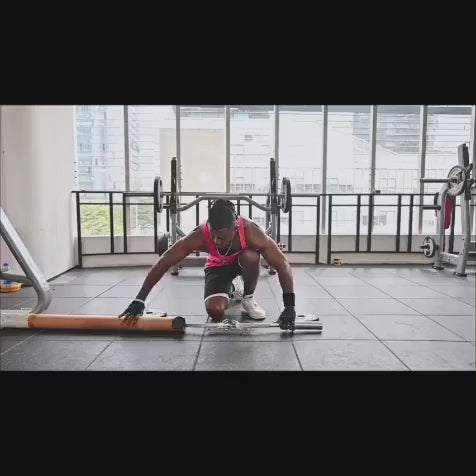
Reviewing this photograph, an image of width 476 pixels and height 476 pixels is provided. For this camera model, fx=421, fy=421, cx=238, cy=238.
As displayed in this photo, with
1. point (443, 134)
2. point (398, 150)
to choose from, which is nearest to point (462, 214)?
point (398, 150)

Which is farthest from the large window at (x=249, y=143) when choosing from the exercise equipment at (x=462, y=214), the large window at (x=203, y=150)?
the exercise equipment at (x=462, y=214)

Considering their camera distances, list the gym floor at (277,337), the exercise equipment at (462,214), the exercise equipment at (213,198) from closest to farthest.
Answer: the gym floor at (277,337), the exercise equipment at (213,198), the exercise equipment at (462,214)

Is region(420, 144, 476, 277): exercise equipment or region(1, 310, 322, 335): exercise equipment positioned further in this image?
region(420, 144, 476, 277): exercise equipment

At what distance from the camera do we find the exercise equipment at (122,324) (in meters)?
2.62

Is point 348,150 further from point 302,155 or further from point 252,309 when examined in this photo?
point 252,309

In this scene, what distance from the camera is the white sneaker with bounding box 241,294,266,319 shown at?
302cm

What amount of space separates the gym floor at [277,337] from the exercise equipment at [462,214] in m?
0.84

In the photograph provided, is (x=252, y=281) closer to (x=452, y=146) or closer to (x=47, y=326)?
(x=47, y=326)

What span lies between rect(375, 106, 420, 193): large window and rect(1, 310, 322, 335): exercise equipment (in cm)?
395

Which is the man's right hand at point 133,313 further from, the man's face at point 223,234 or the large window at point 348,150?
the large window at point 348,150

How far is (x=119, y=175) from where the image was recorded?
5.80 meters

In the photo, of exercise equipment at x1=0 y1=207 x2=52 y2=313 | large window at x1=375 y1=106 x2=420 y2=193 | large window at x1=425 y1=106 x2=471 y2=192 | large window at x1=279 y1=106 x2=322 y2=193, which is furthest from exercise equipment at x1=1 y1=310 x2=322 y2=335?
large window at x1=425 y1=106 x2=471 y2=192

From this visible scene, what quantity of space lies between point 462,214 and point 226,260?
3616 mm

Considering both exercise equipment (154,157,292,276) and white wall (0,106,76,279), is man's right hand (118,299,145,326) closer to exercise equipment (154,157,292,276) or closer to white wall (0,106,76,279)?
white wall (0,106,76,279)
